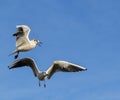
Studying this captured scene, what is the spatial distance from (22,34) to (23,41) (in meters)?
0.60

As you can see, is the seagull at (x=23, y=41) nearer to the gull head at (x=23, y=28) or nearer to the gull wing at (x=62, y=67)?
the gull head at (x=23, y=28)

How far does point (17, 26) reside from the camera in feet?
51.3

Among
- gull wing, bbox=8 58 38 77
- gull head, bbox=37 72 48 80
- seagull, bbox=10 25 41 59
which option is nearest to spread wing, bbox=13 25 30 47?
seagull, bbox=10 25 41 59

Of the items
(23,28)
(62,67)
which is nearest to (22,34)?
(23,28)

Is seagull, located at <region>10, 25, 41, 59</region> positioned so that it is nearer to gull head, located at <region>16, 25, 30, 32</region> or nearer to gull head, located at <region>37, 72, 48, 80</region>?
gull head, located at <region>16, 25, 30, 32</region>

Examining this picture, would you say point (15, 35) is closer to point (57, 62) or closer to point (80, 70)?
point (57, 62)

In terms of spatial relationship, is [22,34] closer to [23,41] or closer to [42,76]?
[23,41]

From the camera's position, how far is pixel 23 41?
15.2 meters

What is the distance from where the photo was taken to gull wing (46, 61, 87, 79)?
1397 centimetres

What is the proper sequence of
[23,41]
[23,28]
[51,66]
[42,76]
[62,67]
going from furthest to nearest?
[23,28] → [23,41] → [51,66] → [62,67] → [42,76]

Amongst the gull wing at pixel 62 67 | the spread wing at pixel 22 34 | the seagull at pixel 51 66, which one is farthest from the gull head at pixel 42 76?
the spread wing at pixel 22 34

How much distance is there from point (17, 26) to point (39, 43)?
4.94 ft

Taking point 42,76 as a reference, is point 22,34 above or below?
above

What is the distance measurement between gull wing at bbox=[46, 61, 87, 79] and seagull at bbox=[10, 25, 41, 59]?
1229mm
